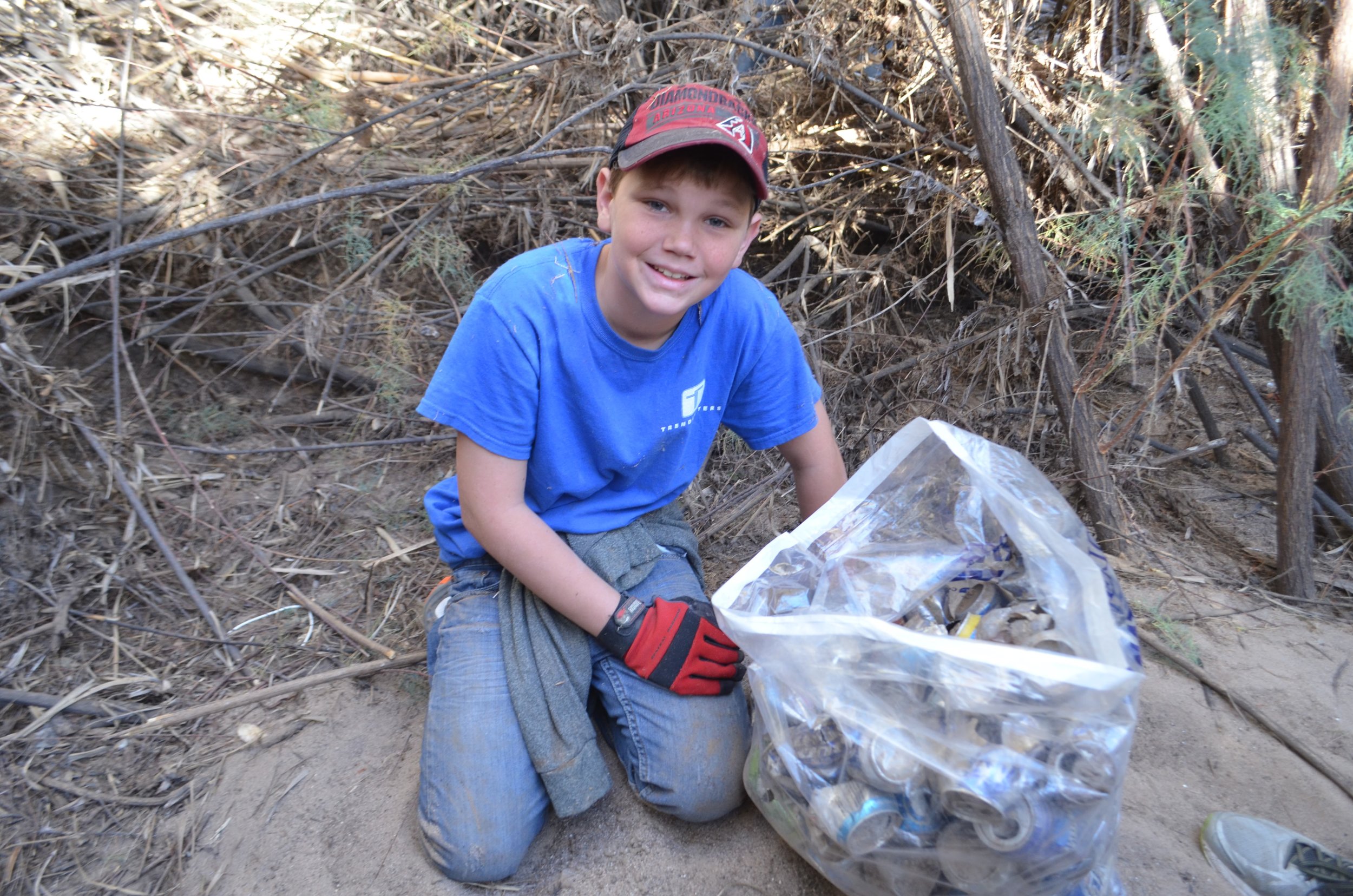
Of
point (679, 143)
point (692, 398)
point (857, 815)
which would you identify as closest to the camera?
point (857, 815)

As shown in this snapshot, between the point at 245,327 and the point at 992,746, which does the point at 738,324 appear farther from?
the point at 245,327

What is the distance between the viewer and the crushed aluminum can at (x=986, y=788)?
954mm

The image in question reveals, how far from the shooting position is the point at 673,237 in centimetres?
126

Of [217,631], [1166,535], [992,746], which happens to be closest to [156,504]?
[217,631]

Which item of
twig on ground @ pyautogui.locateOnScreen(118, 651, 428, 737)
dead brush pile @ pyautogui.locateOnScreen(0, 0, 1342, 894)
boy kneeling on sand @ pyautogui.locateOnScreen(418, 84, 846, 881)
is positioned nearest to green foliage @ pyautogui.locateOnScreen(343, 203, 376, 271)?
dead brush pile @ pyautogui.locateOnScreen(0, 0, 1342, 894)

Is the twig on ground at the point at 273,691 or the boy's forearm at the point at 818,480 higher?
the boy's forearm at the point at 818,480

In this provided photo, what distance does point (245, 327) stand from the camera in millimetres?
2523

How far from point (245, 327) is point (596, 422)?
1.69 m

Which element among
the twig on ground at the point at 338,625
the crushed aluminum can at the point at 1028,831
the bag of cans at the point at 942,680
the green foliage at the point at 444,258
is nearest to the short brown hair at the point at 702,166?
the bag of cans at the point at 942,680

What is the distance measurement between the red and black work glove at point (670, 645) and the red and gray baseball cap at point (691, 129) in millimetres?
744

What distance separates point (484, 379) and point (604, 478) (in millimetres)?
326

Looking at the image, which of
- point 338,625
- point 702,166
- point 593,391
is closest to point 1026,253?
point 702,166

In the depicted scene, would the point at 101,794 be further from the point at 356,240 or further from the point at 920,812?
the point at 356,240

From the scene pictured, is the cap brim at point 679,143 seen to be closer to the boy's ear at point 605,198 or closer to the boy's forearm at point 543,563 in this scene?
the boy's ear at point 605,198
